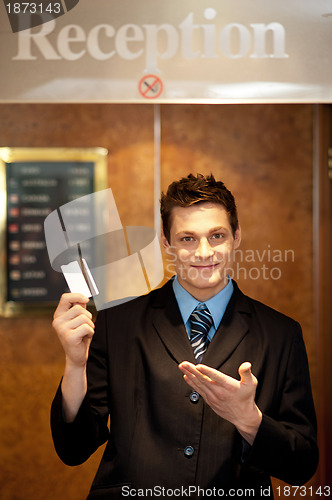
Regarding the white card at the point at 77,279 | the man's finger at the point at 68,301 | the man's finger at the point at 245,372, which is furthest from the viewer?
the white card at the point at 77,279

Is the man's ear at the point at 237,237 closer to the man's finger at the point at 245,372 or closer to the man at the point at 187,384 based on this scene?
the man at the point at 187,384

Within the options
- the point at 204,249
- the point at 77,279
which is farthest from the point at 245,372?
the point at 77,279

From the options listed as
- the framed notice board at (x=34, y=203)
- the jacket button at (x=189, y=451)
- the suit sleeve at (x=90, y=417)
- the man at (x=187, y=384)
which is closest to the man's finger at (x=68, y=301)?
the man at (x=187, y=384)

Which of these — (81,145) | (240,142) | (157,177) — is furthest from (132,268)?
(240,142)

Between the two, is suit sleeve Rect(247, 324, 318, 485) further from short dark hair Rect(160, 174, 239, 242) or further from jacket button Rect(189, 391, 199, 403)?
short dark hair Rect(160, 174, 239, 242)

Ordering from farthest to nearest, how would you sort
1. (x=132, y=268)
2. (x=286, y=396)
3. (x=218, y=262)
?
(x=132, y=268) → (x=218, y=262) → (x=286, y=396)

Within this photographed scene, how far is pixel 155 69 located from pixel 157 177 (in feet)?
1.17

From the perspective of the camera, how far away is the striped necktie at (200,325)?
58.7 inches

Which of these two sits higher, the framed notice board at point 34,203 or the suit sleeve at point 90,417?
the framed notice board at point 34,203

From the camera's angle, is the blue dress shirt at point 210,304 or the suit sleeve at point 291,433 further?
the blue dress shirt at point 210,304

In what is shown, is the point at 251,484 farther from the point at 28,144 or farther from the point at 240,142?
the point at 28,144

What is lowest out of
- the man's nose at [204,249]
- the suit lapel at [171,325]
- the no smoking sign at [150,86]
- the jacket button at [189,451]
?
the jacket button at [189,451]

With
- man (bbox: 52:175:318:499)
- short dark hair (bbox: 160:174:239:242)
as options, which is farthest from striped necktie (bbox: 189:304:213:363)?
short dark hair (bbox: 160:174:239:242)

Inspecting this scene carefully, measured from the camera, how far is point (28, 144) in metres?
1.73
